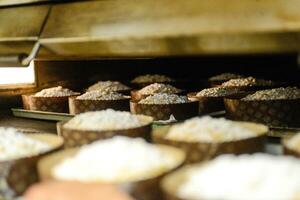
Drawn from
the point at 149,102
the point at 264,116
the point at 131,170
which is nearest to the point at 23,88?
the point at 149,102

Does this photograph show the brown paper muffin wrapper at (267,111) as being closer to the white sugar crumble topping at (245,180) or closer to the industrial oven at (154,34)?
the industrial oven at (154,34)

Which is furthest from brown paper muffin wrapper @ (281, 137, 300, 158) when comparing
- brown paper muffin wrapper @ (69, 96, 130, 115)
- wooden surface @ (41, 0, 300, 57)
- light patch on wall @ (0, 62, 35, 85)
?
light patch on wall @ (0, 62, 35, 85)

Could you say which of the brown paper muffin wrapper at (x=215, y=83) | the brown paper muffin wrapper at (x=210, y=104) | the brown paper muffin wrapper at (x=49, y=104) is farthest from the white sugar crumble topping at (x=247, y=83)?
the brown paper muffin wrapper at (x=49, y=104)

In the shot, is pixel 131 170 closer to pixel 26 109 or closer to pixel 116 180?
pixel 116 180

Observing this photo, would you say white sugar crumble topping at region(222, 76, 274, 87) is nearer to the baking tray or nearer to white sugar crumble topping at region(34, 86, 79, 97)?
white sugar crumble topping at region(34, 86, 79, 97)

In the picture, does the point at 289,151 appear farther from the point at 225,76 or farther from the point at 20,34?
the point at 225,76

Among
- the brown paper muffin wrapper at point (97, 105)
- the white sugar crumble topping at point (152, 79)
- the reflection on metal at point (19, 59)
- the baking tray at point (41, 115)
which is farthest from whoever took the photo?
the white sugar crumble topping at point (152, 79)
